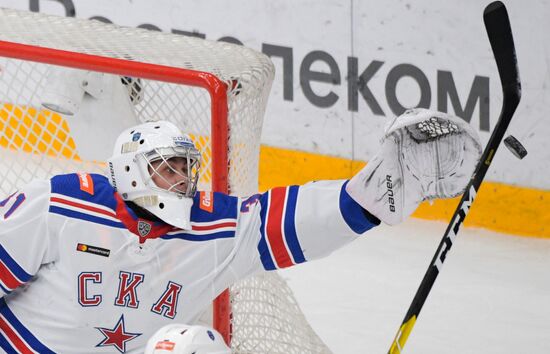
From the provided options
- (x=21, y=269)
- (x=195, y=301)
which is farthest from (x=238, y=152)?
(x=21, y=269)

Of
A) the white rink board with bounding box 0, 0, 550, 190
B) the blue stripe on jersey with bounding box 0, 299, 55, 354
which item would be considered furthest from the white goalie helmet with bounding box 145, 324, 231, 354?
the white rink board with bounding box 0, 0, 550, 190

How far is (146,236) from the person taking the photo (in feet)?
10.2

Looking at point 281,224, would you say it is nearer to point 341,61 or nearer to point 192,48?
point 192,48

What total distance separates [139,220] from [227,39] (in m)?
2.53

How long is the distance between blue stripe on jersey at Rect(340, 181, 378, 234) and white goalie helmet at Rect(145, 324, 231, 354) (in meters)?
0.60

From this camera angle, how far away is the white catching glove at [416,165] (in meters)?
2.83

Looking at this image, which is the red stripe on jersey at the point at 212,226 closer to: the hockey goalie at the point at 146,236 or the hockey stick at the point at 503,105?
the hockey goalie at the point at 146,236

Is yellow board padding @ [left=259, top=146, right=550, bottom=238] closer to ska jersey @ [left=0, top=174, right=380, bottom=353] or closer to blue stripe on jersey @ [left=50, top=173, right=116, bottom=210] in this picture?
ska jersey @ [left=0, top=174, right=380, bottom=353]

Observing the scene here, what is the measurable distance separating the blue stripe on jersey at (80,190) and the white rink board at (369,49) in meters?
2.23

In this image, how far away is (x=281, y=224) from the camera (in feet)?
10.3

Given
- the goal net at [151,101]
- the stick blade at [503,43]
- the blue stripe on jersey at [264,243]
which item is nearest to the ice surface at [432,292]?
the goal net at [151,101]

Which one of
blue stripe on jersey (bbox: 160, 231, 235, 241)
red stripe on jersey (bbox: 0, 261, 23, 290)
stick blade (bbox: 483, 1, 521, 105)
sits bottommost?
red stripe on jersey (bbox: 0, 261, 23, 290)

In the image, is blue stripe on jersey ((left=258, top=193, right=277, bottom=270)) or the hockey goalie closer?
the hockey goalie

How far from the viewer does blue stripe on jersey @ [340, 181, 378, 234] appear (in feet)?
9.89
